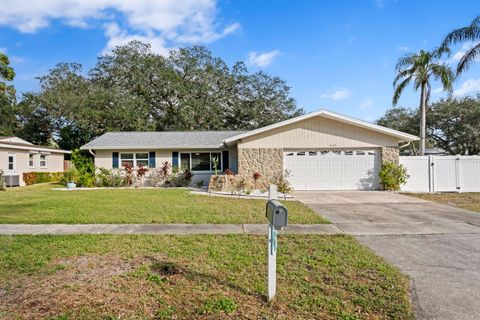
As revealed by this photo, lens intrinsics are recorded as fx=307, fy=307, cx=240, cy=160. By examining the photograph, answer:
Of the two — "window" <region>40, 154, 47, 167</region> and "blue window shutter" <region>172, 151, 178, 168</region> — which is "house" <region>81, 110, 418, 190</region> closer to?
"blue window shutter" <region>172, 151, 178, 168</region>

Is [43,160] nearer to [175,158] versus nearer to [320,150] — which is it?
[175,158]

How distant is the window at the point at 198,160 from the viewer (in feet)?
61.6

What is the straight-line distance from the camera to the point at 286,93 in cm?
3372

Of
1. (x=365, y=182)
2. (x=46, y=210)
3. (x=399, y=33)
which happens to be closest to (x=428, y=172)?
(x=365, y=182)

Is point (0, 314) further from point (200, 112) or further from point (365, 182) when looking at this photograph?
point (200, 112)

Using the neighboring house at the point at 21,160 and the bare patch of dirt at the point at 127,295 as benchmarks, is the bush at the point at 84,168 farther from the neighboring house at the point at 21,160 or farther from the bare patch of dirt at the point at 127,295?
the bare patch of dirt at the point at 127,295

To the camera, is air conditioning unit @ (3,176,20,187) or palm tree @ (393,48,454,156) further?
air conditioning unit @ (3,176,20,187)

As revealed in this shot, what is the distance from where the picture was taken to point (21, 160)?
21562mm

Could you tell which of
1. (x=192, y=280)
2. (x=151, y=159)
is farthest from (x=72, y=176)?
(x=192, y=280)

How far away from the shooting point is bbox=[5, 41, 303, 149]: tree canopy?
29.4 metres

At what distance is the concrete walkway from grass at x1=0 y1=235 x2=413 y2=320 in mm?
748

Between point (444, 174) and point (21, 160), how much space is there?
26.1 meters

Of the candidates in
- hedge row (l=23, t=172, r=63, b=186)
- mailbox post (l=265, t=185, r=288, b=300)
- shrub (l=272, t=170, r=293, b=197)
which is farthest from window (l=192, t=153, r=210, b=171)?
mailbox post (l=265, t=185, r=288, b=300)

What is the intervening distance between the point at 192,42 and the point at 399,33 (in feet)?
81.7
